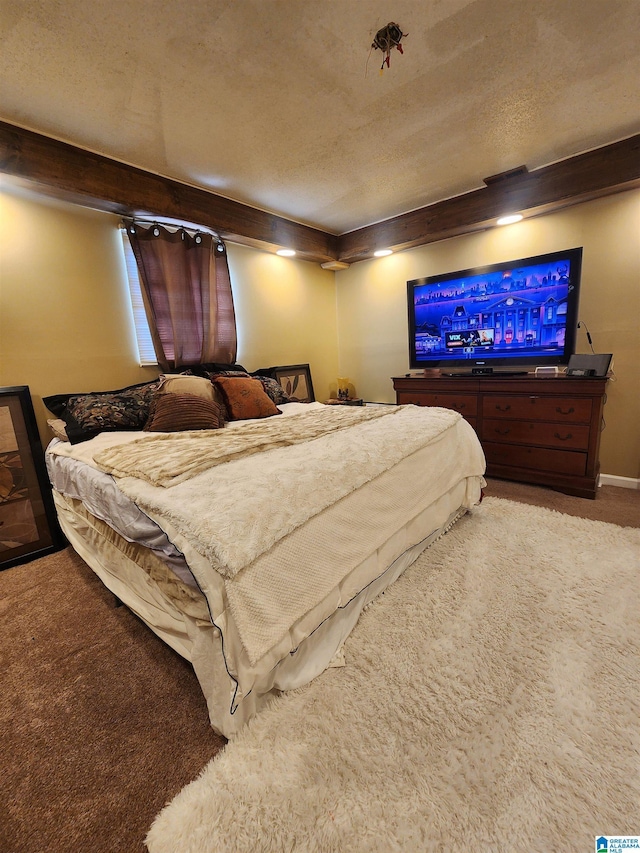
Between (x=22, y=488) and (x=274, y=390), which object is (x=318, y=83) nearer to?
(x=274, y=390)

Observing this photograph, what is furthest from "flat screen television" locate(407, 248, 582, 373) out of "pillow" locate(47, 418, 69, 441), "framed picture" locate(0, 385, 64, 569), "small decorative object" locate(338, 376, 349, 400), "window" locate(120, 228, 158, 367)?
"framed picture" locate(0, 385, 64, 569)

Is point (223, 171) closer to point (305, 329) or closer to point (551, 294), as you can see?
point (305, 329)

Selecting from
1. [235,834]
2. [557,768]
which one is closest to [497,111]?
[557,768]

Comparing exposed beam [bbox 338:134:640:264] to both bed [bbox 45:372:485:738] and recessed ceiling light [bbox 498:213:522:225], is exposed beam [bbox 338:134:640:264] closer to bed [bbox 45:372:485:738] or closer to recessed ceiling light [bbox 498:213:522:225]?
recessed ceiling light [bbox 498:213:522:225]

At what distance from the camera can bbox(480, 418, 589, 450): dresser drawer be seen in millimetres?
2637

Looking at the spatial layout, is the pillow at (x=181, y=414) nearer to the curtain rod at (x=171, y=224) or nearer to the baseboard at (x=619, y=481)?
the curtain rod at (x=171, y=224)

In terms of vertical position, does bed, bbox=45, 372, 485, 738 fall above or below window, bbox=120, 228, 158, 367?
below

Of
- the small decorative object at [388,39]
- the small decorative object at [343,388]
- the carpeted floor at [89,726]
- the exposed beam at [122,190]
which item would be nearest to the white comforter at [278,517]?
the carpeted floor at [89,726]

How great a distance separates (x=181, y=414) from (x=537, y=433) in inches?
106

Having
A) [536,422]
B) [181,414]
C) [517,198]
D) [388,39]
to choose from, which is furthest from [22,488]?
[517,198]

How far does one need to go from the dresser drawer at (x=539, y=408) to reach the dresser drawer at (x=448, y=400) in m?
0.10

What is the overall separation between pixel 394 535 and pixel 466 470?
2.80 feet

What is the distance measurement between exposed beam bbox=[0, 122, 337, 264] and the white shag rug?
290 centimetres

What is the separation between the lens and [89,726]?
3.80 feet
